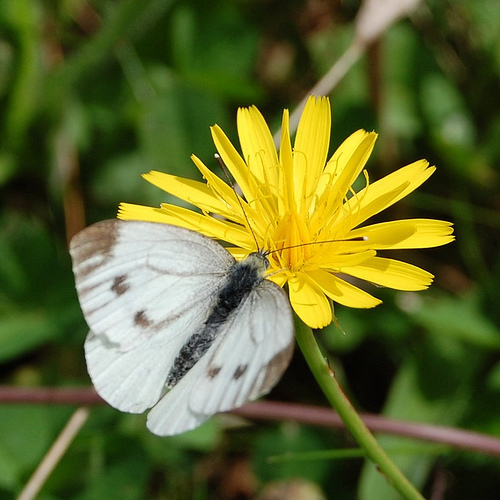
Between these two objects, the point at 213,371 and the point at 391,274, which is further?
the point at 391,274

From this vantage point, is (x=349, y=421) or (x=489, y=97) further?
(x=489, y=97)

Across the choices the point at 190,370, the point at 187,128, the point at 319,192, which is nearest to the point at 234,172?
the point at 319,192

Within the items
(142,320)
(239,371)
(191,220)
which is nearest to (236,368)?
(239,371)

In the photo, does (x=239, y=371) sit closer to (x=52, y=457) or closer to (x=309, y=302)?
(x=309, y=302)

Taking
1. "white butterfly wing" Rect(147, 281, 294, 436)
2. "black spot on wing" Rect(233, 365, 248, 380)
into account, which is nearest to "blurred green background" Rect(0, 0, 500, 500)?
"white butterfly wing" Rect(147, 281, 294, 436)

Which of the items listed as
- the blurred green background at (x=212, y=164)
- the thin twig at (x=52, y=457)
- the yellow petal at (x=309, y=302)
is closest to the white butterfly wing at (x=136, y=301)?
the yellow petal at (x=309, y=302)

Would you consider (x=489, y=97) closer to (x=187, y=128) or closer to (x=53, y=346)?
(x=187, y=128)

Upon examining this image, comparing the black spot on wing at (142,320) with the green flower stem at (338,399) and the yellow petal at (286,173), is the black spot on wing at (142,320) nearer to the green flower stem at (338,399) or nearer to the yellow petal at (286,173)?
the green flower stem at (338,399)

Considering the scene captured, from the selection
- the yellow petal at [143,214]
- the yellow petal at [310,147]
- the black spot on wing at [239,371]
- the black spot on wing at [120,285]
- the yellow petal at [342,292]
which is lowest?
the yellow petal at [342,292]
